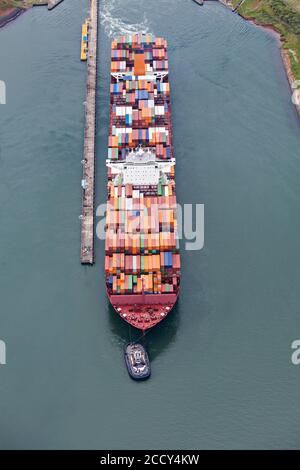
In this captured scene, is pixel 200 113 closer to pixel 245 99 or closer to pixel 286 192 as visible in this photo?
pixel 245 99

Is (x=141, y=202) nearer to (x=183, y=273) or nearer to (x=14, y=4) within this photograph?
(x=183, y=273)

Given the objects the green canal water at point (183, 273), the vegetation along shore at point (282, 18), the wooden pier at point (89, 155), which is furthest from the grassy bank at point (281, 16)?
the wooden pier at point (89, 155)

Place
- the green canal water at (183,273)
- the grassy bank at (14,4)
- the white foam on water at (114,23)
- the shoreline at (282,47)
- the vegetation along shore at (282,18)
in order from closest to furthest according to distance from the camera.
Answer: the green canal water at (183,273) → the shoreline at (282,47) → the vegetation along shore at (282,18) → the white foam on water at (114,23) → the grassy bank at (14,4)

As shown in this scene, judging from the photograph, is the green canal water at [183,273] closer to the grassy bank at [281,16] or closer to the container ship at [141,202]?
the container ship at [141,202]

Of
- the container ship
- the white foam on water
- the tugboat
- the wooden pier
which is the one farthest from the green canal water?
the white foam on water

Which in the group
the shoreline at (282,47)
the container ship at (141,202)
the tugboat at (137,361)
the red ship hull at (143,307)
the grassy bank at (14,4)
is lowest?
the tugboat at (137,361)

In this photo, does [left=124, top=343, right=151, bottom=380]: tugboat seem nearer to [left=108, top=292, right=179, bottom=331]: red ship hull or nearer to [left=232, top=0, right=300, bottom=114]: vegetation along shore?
[left=108, top=292, right=179, bottom=331]: red ship hull

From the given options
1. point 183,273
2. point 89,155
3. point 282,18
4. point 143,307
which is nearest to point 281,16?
point 282,18
